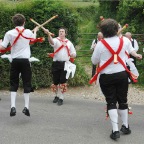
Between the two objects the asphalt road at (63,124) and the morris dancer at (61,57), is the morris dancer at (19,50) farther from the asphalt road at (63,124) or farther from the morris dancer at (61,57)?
the morris dancer at (61,57)

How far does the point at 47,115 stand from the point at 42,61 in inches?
110

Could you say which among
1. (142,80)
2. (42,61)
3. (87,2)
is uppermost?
(87,2)

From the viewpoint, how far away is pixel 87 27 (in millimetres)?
17984

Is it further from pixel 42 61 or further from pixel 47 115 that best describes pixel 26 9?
pixel 47 115

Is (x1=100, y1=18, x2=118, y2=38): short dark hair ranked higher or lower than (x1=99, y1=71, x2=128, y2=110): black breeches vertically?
higher

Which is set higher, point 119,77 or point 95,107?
point 119,77

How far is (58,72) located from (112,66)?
277cm

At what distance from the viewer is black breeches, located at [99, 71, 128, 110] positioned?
558 centimetres

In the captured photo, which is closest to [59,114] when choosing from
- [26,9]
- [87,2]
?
[26,9]

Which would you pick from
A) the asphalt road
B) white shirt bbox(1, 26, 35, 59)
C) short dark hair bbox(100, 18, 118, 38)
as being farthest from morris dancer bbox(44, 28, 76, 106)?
short dark hair bbox(100, 18, 118, 38)

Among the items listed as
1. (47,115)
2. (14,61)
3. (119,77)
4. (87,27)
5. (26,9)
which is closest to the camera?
(119,77)

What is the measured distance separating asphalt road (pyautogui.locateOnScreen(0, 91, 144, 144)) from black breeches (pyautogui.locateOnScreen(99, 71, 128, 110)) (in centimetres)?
63

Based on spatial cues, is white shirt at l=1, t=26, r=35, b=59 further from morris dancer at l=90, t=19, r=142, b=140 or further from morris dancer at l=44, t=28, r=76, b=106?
morris dancer at l=90, t=19, r=142, b=140

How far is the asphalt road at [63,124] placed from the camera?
5605 millimetres
